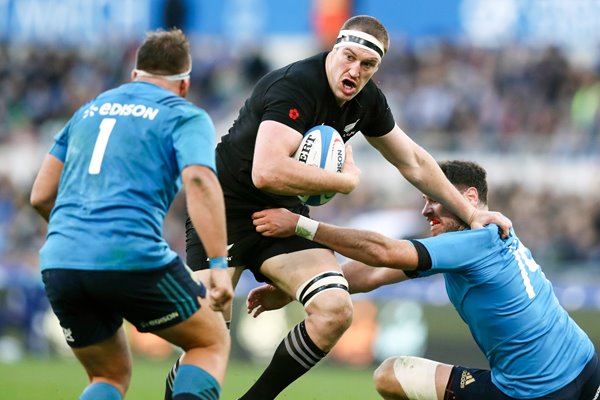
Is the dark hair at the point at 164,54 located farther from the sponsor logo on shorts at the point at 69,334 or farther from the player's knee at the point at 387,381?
the player's knee at the point at 387,381

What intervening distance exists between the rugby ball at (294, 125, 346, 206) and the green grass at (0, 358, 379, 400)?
397 centimetres

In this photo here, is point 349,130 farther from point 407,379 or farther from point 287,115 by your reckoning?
point 407,379

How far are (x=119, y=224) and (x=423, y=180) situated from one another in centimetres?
274

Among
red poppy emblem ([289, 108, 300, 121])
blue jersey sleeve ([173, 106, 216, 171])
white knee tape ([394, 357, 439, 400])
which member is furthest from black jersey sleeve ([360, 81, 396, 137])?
blue jersey sleeve ([173, 106, 216, 171])

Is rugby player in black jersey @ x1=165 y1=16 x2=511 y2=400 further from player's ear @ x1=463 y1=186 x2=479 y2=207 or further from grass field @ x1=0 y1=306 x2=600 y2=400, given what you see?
grass field @ x1=0 y1=306 x2=600 y2=400

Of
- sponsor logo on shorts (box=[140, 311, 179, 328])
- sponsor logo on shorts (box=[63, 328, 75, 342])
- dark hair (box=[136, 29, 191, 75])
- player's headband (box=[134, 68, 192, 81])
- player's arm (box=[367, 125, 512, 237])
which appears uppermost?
dark hair (box=[136, 29, 191, 75])

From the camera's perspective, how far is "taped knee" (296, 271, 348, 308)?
763 centimetres

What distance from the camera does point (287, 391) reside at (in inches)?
497

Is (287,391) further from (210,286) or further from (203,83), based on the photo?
(203,83)

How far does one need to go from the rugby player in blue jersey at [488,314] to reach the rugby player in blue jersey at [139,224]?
120 centimetres

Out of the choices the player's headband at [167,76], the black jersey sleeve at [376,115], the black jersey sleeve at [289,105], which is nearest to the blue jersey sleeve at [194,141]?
the player's headband at [167,76]

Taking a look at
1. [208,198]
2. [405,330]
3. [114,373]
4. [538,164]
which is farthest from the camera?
[538,164]

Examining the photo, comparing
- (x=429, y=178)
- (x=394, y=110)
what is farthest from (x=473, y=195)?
(x=394, y=110)

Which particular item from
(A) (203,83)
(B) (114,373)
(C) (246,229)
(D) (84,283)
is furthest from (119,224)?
(A) (203,83)
